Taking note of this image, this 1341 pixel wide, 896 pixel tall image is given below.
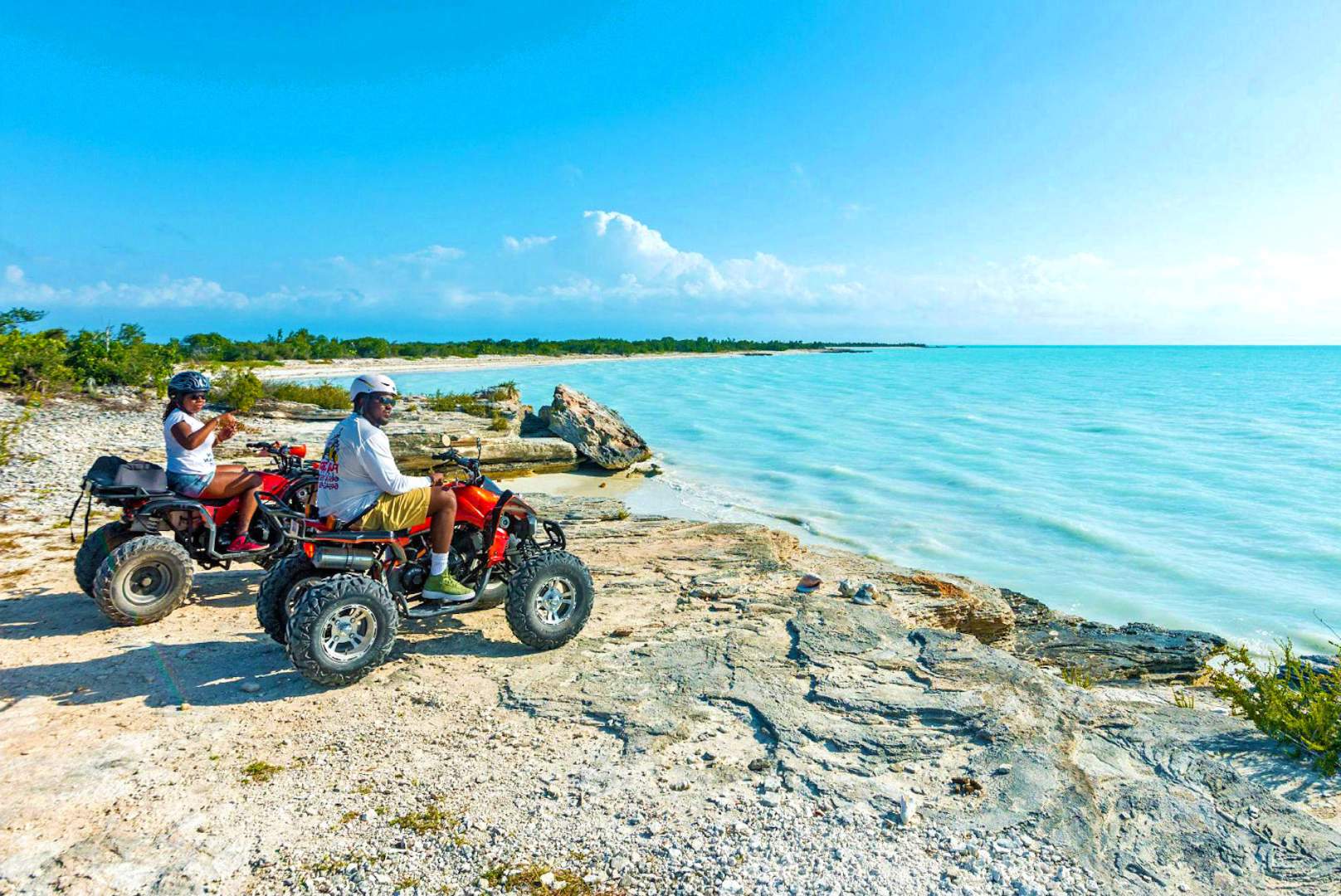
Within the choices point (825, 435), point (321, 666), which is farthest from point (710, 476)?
point (321, 666)

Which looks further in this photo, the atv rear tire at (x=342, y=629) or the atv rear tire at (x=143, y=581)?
the atv rear tire at (x=143, y=581)

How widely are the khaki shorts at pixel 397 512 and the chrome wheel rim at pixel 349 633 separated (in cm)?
56

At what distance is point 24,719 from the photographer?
4.09 metres

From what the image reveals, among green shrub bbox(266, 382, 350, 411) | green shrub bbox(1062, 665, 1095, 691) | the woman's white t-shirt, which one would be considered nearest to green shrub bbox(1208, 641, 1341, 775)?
green shrub bbox(1062, 665, 1095, 691)

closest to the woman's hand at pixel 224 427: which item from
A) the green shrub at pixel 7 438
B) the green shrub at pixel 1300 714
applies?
the green shrub at pixel 7 438

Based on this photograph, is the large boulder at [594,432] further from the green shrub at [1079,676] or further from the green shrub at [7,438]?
the green shrub at [1079,676]

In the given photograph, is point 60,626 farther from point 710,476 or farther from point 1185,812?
point 710,476

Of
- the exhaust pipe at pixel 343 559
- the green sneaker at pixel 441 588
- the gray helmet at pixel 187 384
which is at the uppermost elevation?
the gray helmet at pixel 187 384

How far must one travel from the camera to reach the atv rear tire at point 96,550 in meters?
5.77

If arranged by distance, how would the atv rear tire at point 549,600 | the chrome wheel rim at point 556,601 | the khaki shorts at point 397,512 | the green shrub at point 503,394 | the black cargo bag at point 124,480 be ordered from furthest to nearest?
the green shrub at point 503,394
the black cargo bag at point 124,480
the chrome wheel rim at point 556,601
the atv rear tire at point 549,600
the khaki shorts at point 397,512

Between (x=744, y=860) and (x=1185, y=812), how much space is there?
2193 mm

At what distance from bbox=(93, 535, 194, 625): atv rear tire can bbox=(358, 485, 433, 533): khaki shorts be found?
2034 mm

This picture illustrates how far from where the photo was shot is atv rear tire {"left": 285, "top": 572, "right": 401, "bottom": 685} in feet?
14.1

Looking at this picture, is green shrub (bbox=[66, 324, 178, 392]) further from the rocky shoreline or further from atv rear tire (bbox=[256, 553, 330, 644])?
atv rear tire (bbox=[256, 553, 330, 644])
